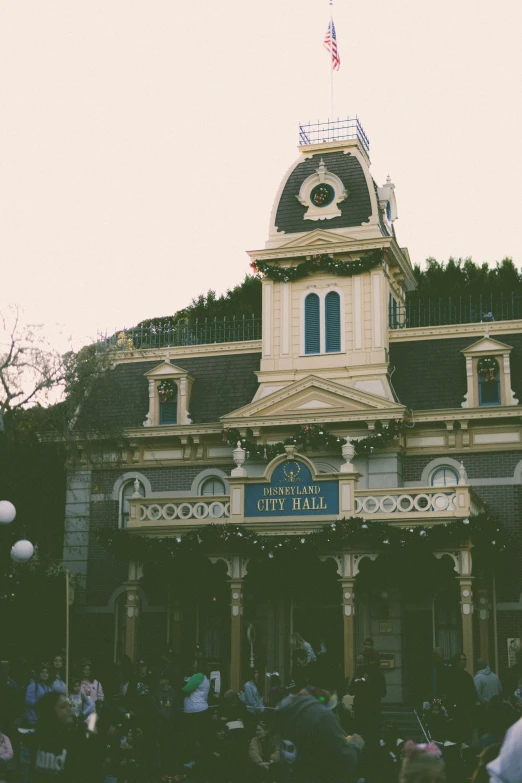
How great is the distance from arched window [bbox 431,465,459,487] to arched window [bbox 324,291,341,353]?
159 inches

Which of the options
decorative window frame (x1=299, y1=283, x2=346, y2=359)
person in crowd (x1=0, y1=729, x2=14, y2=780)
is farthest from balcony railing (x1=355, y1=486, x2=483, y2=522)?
person in crowd (x1=0, y1=729, x2=14, y2=780)

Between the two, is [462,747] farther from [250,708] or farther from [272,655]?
[272,655]

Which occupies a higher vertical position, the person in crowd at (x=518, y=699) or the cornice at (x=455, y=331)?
the cornice at (x=455, y=331)

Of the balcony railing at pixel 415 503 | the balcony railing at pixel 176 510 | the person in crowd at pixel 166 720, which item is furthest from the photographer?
the balcony railing at pixel 176 510

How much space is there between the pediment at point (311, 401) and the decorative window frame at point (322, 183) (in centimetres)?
471

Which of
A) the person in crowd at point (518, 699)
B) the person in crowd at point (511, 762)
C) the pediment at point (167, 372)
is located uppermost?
the pediment at point (167, 372)

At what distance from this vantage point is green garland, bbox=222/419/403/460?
23828mm

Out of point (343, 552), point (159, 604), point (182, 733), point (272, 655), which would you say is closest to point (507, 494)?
point (343, 552)

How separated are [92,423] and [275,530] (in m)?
5.08

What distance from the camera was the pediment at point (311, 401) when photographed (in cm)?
2416

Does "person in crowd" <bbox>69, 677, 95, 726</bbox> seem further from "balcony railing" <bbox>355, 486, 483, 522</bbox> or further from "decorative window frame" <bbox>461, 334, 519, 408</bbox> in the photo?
"decorative window frame" <bbox>461, 334, 519, 408</bbox>

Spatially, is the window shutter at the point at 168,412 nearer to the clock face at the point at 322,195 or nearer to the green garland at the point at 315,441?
the green garland at the point at 315,441

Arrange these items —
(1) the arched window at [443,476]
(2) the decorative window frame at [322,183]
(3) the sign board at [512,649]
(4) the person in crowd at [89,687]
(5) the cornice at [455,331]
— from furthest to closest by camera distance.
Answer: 1. (2) the decorative window frame at [322,183]
2. (5) the cornice at [455,331]
3. (1) the arched window at [443,476]
4. (3) the sign board at [512,649]
5. (4) the person in crowd at [89,687]

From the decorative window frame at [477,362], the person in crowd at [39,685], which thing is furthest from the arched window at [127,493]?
the person in crowd at [39,685]
